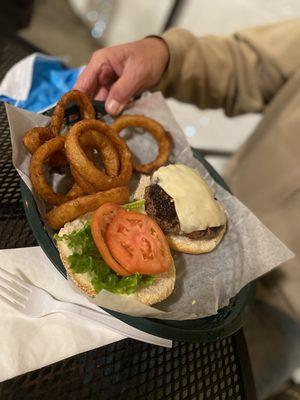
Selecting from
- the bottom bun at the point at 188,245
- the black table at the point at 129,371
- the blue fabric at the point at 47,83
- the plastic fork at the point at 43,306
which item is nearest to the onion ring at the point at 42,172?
the black table at the point at 129,371

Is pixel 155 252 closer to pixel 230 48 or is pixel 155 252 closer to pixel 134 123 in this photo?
pixel 134 123

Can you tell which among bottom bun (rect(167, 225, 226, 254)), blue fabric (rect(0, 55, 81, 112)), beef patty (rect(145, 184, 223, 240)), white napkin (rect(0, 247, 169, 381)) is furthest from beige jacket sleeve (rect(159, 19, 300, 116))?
white napkin (rect(0, 247, 169, 381))

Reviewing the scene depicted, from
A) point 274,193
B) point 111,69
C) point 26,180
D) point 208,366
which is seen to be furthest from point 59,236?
point 274,193

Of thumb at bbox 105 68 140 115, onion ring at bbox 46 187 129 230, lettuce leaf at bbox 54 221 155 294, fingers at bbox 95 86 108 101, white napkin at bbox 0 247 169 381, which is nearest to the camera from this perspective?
white napkin at bbox 0 247 169 381

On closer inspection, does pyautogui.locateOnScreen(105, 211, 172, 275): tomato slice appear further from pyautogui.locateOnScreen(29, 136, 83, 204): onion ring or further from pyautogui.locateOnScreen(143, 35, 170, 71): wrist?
pyautogui.locateOnScreen(143, 35, 170, 71): wrist

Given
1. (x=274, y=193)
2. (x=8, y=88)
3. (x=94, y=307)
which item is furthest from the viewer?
(x=274, y=193)

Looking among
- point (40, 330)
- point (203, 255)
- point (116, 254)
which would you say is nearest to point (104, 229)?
point (116, 254)
